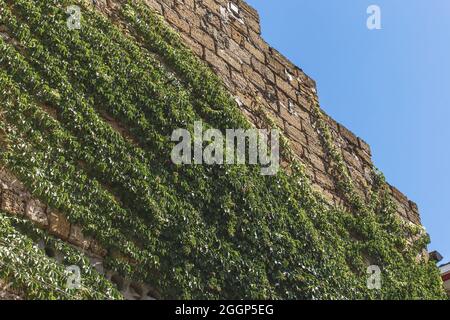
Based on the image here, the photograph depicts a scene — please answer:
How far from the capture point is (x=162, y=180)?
5004 millimetres

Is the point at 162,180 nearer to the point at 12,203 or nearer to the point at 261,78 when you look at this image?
the point at 12,203

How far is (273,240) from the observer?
5445mm

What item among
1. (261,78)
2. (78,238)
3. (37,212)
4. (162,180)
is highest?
(261,78)

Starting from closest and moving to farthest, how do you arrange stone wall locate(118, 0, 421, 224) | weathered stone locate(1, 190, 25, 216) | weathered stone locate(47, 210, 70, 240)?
weathered stone locate(1, 190, 25, 216), weathered stone locate(47, 210, 70, 240), stone wall locate(118, 0, 421, 224)

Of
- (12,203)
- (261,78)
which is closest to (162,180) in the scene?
(12,203)

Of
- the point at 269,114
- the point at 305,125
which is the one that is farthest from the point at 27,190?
the point at 305,125

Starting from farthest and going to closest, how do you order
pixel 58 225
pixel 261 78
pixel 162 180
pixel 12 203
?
pixel 261 78
pixel 162 180
pixel 58 225
pixel 12 203

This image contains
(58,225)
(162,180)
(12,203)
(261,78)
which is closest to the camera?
(12,203)

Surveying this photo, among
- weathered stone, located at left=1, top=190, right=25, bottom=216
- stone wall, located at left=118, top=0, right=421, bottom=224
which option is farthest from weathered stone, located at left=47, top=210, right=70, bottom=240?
stone wall, located at left=118, top=0, right=421, bottom=224

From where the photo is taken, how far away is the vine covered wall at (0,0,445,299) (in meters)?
4.34

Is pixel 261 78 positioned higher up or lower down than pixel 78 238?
higher up

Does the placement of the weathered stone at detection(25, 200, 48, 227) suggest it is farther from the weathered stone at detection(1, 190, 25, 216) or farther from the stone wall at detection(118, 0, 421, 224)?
the stone wall at detection(118, 0, 421, 224)
